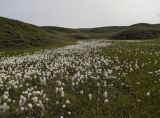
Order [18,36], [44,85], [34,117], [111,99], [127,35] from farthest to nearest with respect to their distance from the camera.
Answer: [127,35] → [18,36] → [44,85] → [111,99] → [34,117]

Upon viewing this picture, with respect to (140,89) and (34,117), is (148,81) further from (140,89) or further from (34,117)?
(34,117)

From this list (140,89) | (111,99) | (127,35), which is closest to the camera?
(111,99)

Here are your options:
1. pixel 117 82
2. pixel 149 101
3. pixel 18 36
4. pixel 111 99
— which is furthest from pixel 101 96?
pixel 18 36

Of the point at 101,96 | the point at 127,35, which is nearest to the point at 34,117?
the point at 101,96

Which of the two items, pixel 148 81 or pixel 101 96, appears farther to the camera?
pixel 148 81

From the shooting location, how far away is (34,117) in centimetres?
805

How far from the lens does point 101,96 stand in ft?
32.3

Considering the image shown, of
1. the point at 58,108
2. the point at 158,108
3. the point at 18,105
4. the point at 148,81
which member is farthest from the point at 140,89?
the point at 18,105

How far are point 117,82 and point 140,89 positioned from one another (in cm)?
138

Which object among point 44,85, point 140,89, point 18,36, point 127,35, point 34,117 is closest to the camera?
point 34,117

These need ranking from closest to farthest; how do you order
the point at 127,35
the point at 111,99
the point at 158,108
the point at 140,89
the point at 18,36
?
the point at 158,108 → the point at 111,99 → the point at 140,89 → the point at 18,36 → the point at 127,35

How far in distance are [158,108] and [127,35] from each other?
105068mm

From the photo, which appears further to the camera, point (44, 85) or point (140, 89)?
point (44, 85)

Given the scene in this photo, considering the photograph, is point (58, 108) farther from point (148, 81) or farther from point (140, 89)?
point (148, 81)
